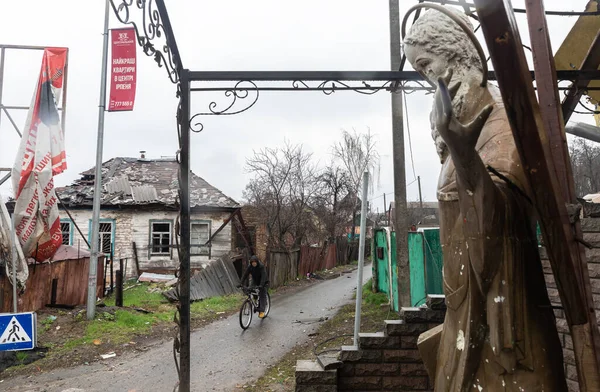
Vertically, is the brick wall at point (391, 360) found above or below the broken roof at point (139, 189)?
below

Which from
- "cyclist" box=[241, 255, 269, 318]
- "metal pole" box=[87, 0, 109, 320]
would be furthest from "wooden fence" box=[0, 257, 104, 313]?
"cyclist" box=[241, 255, 269, 318]

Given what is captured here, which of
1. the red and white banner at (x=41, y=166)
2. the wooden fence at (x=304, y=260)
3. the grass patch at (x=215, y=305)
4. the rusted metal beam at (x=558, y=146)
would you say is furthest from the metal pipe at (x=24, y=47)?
the rusted metal beam at (x=558, y=146)

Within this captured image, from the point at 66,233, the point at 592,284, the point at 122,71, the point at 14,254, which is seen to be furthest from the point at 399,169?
the point at 66,233

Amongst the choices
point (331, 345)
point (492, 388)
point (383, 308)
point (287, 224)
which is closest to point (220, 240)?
point (287, 224)

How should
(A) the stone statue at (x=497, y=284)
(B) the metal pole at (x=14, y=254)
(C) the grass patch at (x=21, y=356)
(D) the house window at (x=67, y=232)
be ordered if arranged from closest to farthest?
(A) the stone statue at (x=497, y=284) < (C) the grass patch at (x=21, y=356) < (B) the metal pole at (x=14, y=254) < (D) the house window at (x=67, y=232)

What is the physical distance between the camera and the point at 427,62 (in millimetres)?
1822

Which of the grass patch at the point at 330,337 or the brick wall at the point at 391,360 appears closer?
the brick wall at the point at 391,360

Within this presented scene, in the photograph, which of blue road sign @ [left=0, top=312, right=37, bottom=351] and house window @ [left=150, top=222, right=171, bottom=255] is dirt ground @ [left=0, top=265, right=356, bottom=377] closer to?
blue road sign @ [left=0, top=312, right=37, bottom=351]

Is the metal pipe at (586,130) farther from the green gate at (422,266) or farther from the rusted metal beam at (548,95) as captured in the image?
the green gate at (422,266)

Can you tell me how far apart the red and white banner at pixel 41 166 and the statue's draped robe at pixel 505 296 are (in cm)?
1024

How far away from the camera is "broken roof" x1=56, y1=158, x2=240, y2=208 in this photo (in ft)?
64.6

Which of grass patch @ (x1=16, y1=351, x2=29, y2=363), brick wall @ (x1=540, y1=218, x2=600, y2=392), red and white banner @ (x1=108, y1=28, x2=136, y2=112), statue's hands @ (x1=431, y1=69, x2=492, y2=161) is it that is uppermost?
red and white banner @ (x1=108, y1=28, x2=136, y2=112)

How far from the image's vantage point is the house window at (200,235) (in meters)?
19.5

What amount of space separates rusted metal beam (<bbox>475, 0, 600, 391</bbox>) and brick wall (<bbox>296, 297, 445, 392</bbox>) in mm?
3353
